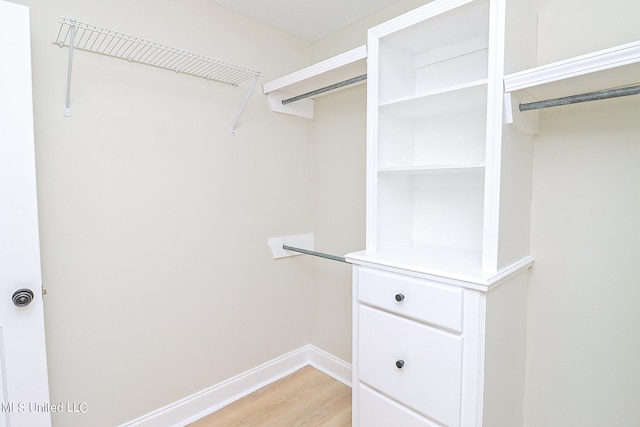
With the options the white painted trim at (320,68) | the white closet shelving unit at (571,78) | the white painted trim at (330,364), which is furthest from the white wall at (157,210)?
the white closet shelving unit at (571,78)

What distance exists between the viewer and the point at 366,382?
5.01 feet

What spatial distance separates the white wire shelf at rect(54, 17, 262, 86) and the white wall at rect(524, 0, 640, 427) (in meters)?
1.37

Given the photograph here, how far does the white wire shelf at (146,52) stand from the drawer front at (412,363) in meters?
1.32

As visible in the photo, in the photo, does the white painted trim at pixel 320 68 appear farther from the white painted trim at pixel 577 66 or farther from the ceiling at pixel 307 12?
the white painted trim at pixel 577 66

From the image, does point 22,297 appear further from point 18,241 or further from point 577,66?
point 577,66

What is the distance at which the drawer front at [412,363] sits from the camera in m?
1.22

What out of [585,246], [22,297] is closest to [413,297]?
[585,246]

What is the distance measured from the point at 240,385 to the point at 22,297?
4.31ft

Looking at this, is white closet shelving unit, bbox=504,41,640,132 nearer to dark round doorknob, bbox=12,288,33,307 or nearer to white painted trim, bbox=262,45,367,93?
white painted trim, bbox=262,45,367,93

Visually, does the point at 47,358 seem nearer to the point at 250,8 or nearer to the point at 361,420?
the point at 361,420

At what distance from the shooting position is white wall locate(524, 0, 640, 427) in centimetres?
123

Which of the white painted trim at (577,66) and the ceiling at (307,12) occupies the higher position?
the ceiling at (307,12)

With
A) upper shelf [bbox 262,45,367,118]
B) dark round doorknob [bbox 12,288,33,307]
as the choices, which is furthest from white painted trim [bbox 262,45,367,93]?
dark round doorknob [bbox 12,288,33,307]

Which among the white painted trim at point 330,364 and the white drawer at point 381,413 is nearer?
the white drawer at point 381,413
